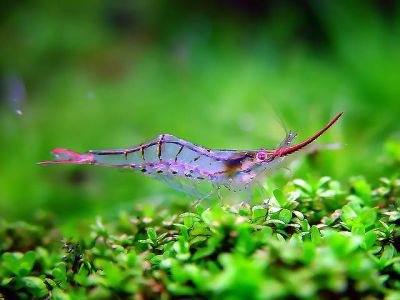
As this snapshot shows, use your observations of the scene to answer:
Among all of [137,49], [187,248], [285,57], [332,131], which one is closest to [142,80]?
[137,49]

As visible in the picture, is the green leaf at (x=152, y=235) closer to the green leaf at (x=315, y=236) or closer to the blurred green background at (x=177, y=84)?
the green leaf at (x=315, y=236)

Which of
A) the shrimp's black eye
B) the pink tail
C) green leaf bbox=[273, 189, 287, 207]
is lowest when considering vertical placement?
green leaf bbox=[273, 189, 287, 207]

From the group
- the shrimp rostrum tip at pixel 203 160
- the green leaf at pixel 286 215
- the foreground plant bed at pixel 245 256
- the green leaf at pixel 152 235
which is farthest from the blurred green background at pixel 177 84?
the green leaf at pixel 152 235

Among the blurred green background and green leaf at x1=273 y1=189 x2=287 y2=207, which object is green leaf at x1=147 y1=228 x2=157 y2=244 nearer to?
green leaf at x1=273 y1=189 x2=287 y2=207

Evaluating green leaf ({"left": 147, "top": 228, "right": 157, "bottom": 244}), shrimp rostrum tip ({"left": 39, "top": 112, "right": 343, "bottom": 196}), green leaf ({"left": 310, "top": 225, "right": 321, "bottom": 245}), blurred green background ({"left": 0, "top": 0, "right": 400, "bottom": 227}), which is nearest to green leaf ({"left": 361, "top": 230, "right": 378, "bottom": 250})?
→ green leaf ({"left": 310, "top": 225, "right": 321, "bottom": 245})

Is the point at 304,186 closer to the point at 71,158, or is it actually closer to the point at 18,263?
the point at 71,158

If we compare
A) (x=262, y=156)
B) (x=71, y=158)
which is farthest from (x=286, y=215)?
(x=71, y=158)

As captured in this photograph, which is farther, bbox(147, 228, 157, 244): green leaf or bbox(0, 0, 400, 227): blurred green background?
bbox(0, 0, 400, 227): blurred green background

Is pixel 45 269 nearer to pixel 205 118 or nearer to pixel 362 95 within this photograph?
pixel 205 118
